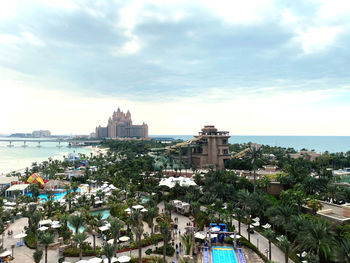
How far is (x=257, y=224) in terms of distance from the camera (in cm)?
3478

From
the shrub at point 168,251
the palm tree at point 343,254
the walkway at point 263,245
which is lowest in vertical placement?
the walkway at point 263,245

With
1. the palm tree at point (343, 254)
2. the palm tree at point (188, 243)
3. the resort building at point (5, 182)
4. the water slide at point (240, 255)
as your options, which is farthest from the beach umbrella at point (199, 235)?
the resort building at point (5, 182)

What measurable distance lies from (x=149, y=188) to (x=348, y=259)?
37.4 m

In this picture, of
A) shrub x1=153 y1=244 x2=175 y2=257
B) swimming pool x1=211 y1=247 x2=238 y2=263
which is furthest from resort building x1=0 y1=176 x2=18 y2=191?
swimming pool x1=211 y1=247 x2=238 y2=263

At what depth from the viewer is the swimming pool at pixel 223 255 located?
85.7 ft

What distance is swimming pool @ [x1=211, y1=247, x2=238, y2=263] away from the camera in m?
26.1

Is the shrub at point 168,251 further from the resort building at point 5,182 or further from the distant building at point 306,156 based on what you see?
the distant building at point 306,156

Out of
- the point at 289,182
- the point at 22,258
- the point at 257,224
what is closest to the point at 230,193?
the point at 257,224

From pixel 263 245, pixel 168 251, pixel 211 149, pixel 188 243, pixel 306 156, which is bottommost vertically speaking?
pixel 263 245

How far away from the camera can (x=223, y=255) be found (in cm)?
2719

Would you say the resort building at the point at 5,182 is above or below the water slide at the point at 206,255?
above

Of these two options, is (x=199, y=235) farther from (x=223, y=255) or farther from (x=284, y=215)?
(x=284, y=215)

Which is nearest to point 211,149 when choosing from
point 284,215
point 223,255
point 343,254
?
point 284,215

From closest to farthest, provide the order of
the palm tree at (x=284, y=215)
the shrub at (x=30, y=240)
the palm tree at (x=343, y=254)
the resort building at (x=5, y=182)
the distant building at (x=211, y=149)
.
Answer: the palm tree at (x=343, y=254) < the palm tree at (x=284, y=215) < the shrub at (x=30, y=240) < the resort building at (x=5, y=182) < the distant building at (x=211, y=149)
